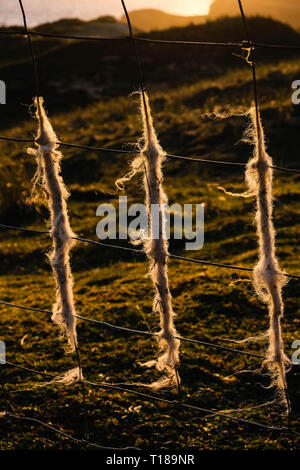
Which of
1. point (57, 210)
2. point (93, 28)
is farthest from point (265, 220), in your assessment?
point (93, 28)

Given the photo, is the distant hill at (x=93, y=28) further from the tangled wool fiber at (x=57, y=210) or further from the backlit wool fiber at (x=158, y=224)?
the backlit wool fiber at (x=158, y=224)

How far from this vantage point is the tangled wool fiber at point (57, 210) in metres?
2.20

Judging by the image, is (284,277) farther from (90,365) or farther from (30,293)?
(30,293)

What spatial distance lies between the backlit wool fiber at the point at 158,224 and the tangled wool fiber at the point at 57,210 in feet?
1.00

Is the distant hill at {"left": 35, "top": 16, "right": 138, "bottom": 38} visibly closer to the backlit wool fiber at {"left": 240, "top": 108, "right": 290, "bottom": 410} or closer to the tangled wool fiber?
the tangled wool fiber

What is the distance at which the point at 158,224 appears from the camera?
2129 millimetres

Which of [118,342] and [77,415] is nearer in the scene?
[77,415]

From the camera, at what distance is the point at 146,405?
3.19 m

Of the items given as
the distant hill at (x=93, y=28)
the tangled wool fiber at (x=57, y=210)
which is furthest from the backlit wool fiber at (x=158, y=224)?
the distant hill at (x=93, y=28)

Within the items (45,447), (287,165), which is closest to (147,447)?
(45,447)

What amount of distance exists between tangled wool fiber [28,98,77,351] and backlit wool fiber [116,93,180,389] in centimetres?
31

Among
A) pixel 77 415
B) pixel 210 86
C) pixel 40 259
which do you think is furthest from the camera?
pixel 210 86

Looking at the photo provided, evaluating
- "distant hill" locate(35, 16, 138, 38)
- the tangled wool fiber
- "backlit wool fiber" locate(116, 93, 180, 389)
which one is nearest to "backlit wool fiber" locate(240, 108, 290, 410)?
"backlit wool fiber" locate(116, 93, 180, 389)

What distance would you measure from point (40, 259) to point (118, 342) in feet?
7.52
